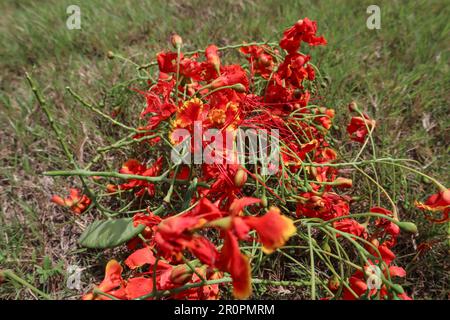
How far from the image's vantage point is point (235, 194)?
1.28 meters

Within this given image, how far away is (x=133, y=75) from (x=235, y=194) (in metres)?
1.04

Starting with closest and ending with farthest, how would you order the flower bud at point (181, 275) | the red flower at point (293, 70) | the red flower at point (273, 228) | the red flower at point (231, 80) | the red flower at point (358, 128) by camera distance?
the red flower at point (273, 228) < the flower bud at point (181, 275) < the red flower at point (231, 80) < the red flower at point (293, 70) < the red flower at point (358, 128)

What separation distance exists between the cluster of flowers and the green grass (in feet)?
0.70

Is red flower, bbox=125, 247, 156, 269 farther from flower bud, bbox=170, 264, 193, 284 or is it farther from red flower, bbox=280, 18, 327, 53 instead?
red flower, bbox=280, 18, 327, 53

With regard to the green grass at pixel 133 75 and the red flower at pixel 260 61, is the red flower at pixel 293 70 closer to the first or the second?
the red flower at pixel 260 61

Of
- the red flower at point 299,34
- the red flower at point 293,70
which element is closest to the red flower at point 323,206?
the red flower at point 293,70

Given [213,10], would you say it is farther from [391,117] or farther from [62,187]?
[62,187]

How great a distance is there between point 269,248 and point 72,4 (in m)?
2.21

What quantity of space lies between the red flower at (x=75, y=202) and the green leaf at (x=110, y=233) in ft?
0.36

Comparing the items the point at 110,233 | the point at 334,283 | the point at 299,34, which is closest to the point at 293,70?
the point at 299,34

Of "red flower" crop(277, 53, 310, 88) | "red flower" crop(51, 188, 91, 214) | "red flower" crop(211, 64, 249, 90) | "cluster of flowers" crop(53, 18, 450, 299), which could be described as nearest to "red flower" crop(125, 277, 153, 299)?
"cluster of flowers" crop(53, 18, 450, 299)

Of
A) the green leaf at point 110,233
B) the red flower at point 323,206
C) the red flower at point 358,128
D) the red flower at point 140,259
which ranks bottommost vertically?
the red flower at point 140,259

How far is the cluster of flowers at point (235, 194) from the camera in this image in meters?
0.87
